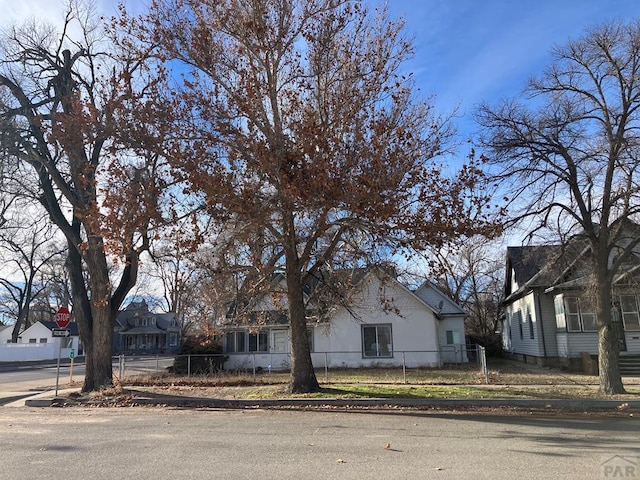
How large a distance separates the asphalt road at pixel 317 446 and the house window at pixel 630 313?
1399 cm

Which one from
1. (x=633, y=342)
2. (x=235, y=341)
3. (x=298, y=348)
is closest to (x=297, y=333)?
(x=298, y=348)

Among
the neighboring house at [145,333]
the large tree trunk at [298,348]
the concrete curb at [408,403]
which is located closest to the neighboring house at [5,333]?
the neighboring house at [145,333]

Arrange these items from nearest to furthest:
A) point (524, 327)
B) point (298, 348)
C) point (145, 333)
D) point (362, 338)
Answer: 1. point (298, 348)
2. point (362, 338)
3. point (524, 327)
4. point (145, 333)

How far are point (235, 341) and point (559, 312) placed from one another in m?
16.7

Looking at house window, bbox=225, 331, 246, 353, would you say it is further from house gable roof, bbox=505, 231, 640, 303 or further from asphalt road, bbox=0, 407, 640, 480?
asphalt road, bbox=0, 407, 640, 480

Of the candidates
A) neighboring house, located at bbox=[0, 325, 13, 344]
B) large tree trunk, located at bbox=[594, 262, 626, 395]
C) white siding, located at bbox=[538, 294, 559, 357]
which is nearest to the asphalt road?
large tree trunk, located at bbox=[594, 262, 626, 395]

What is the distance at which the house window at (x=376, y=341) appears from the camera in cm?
2598

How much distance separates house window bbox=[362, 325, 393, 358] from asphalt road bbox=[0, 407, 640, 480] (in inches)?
572

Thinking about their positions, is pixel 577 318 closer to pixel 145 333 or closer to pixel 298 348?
pixel 298 348

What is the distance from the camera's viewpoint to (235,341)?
89.2ft

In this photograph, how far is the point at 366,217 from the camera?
1174cm

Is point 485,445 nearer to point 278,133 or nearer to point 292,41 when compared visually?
point 278,133

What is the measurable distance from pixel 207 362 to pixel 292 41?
57.6ft

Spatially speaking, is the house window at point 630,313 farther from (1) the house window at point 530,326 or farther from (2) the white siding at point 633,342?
(1) the house window at point 530,326
